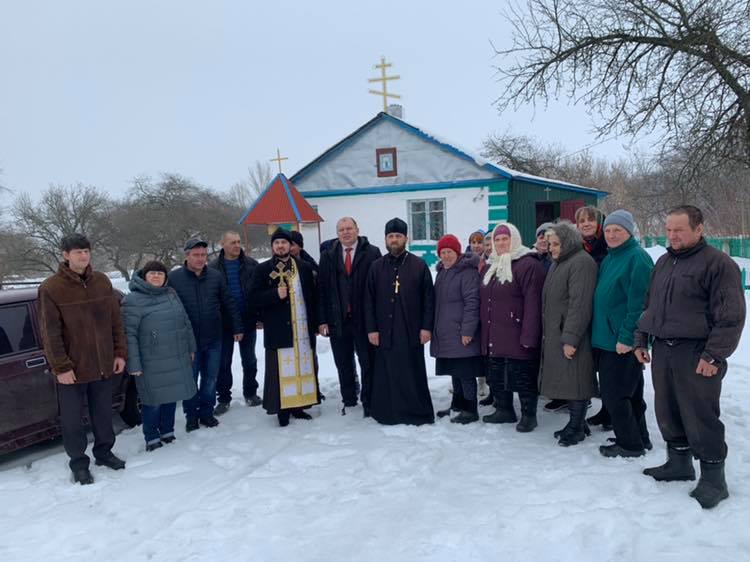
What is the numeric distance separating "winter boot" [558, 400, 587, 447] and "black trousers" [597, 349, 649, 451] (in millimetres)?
354

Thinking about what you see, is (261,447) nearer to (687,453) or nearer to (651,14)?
(687,453)

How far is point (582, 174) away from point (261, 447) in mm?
35090

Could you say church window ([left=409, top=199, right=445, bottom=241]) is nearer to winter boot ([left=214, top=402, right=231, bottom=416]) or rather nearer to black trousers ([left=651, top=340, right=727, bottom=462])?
winter boot ([left=214, top=402, right=231, bottom=416])

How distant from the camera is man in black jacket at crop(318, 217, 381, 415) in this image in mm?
5211

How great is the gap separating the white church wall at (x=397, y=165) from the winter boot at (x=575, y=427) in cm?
1185

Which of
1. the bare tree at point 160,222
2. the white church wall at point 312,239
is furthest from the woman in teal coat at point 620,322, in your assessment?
the bare tree at point 160,222

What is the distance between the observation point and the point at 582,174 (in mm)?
35219

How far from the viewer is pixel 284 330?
5.11 m

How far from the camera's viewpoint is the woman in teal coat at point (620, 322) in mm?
3721

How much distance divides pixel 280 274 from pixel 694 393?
353 centimetres

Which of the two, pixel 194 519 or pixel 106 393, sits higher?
pixel 106 393

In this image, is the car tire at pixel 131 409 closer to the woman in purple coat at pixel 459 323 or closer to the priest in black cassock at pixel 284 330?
the priest in black cassock at pixel 284 330

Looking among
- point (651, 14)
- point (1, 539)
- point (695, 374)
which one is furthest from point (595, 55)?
point (1, 539)

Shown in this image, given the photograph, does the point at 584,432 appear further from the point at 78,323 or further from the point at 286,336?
the point at 78,323
